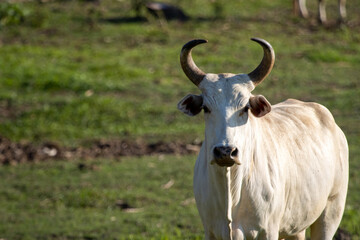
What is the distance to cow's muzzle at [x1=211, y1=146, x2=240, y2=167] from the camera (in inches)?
190

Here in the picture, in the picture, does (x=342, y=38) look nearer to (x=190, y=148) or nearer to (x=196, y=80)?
(x=190, y=148)

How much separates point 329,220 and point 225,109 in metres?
1.85

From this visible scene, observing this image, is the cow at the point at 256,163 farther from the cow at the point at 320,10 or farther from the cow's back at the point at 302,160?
the cow at the point at 320,10

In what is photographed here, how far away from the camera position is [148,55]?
16.5 metres

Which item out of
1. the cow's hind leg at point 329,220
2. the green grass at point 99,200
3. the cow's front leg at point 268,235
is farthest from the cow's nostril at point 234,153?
the green grass at point 99,200

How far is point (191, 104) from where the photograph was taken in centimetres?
535

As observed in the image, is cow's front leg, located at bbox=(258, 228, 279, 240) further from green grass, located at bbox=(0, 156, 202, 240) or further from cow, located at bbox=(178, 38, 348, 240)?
green grass, located at bbox=(0, 156, 202, 240)

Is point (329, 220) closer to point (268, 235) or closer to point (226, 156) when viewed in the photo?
point (268, 235)

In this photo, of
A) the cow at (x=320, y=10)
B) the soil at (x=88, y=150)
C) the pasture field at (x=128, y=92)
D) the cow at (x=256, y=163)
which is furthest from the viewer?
the cow at (x=320, y=10)

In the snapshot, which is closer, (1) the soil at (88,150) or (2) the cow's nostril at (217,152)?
(2) the cow's nostril at (217,152)

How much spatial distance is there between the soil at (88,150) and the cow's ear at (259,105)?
6.27m

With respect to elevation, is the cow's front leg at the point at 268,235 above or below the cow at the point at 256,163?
below

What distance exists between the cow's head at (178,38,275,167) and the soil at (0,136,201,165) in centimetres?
617

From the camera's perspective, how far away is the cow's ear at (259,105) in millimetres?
5203
